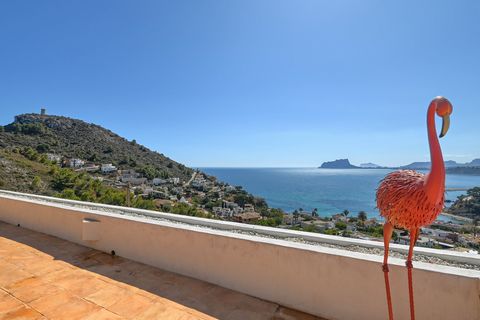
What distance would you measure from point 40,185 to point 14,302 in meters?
16.3

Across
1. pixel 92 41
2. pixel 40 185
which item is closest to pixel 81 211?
pixel 92 41

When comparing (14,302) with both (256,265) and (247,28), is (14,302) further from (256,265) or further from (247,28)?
(247,28)

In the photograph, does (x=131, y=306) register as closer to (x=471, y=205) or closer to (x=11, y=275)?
(x=11, y=275)

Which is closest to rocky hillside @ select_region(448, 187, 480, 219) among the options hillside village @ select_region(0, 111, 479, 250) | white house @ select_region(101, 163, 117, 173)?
hillside village @ select_region(0, 111, 479, 250)

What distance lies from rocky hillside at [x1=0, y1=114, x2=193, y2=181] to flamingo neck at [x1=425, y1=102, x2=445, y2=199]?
3195 cm

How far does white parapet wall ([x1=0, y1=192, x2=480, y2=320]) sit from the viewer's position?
1737 millimetres

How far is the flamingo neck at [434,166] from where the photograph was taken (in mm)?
1187

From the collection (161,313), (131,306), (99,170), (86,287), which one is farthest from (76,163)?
(161,313)

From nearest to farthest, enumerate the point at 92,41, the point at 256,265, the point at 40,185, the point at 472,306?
the point at 472,306 < the point at 256,265 < the point at 92,41 < the point at 40,185

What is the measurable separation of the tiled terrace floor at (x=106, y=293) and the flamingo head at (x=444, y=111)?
185cm

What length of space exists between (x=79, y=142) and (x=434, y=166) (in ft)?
135

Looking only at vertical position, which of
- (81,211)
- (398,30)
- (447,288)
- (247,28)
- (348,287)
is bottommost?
(348,287)

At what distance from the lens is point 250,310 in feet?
7.37

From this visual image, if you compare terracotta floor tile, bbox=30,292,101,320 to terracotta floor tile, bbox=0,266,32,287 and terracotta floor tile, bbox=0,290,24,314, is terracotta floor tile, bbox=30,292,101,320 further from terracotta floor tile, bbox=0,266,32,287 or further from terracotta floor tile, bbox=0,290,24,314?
terracotta floor tile, bbox=0,266,32,287
